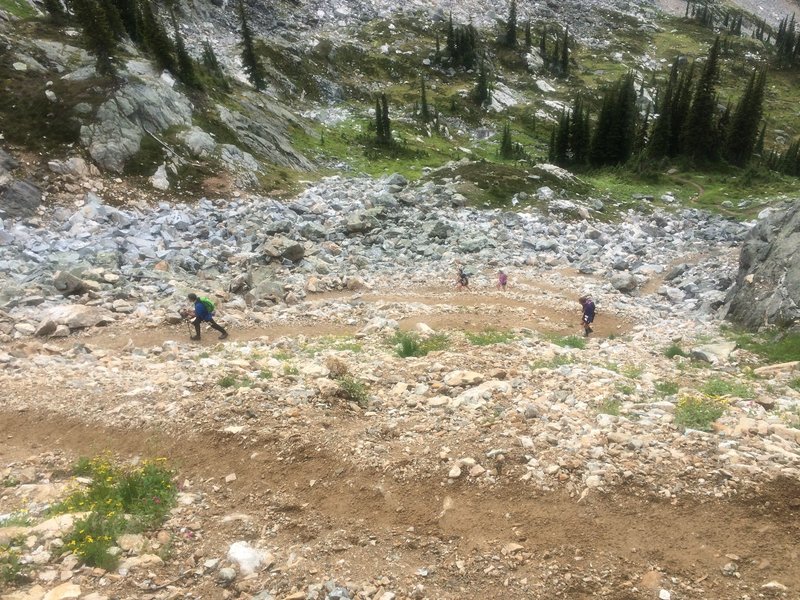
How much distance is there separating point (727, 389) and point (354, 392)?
812cm

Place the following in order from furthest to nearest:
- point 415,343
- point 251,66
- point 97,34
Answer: point 251,66 → point 97,34 → point 415,343

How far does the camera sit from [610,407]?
9.16 meters

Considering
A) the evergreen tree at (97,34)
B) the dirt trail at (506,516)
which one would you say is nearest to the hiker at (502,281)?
the dirt trail at (506,516)

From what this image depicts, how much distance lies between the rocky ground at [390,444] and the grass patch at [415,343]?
0.31 metres

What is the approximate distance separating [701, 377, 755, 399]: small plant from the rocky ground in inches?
6.5

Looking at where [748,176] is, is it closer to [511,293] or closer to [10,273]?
[511,293]

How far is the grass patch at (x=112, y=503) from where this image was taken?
6.31 metres

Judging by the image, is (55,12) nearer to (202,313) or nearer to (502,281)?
(202,313)

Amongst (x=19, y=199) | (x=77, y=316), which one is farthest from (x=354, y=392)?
(x=19, y=199)

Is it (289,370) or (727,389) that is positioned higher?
(727,389)

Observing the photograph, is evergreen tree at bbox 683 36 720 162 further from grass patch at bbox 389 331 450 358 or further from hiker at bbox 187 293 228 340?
hiker at bbox 187 293 228 340

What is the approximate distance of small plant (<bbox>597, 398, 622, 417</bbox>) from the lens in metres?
8.98

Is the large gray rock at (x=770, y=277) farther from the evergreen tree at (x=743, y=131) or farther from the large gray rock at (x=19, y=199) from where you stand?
the evergreen tree at (x=743, y=131)

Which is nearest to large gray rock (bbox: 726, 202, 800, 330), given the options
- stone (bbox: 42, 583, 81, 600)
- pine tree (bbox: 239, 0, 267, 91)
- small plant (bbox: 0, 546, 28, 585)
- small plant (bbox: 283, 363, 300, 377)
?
small plant (bbox: 283, 363, 300, 377)
